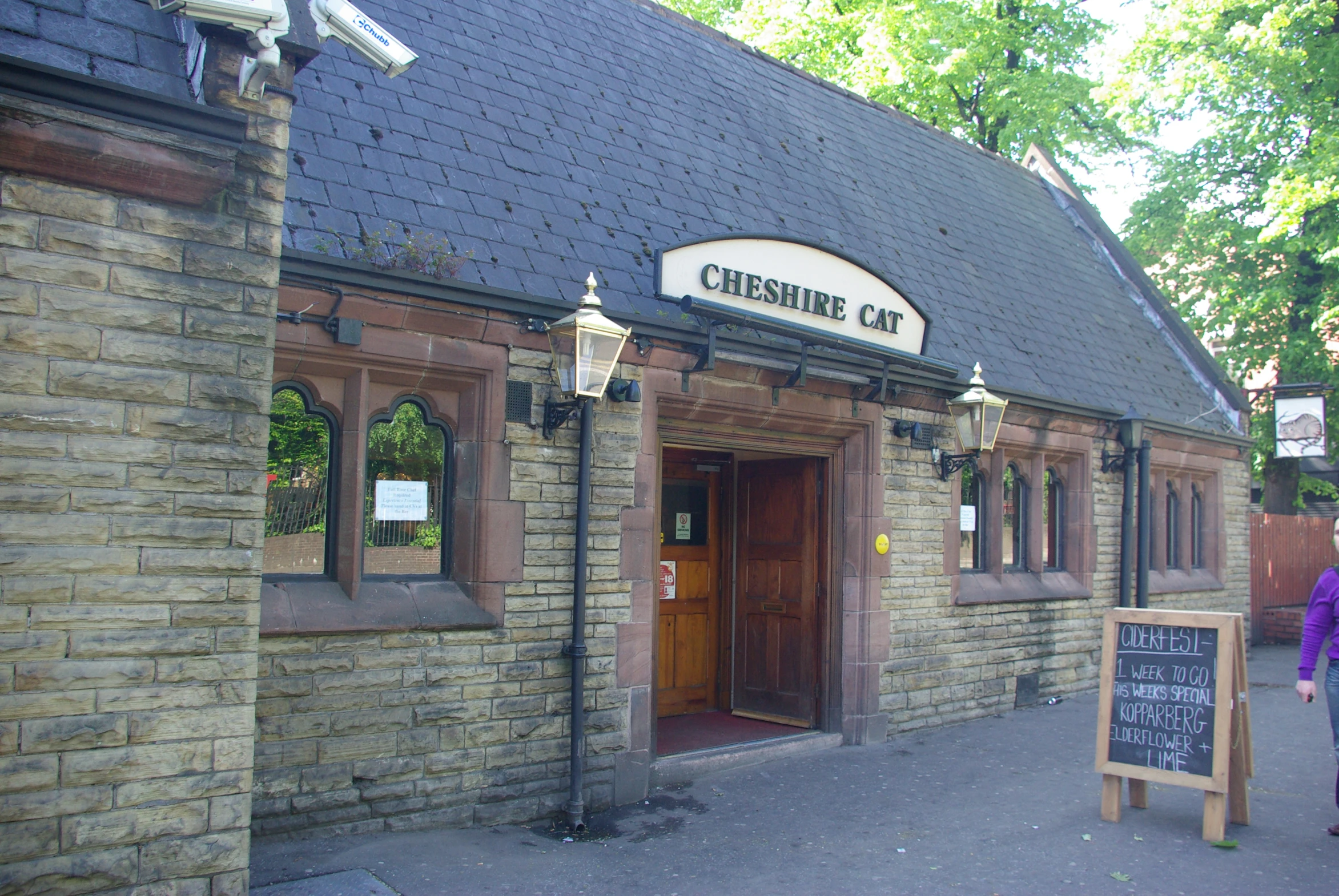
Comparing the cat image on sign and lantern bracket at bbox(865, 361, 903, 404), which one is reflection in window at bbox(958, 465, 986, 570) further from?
the cat image on sign

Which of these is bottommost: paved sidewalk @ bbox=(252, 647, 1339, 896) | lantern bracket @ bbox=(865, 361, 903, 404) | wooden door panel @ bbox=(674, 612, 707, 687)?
paved sidewalk @ bbox=(252, 647, 1339, 896)

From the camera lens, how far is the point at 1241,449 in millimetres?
15148

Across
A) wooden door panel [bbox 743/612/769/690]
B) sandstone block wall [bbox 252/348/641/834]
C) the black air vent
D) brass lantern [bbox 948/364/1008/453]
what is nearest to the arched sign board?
brass lantern [bbox 948/364/1008/453]

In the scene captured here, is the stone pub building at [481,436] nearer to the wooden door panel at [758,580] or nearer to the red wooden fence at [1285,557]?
the wooden door panel at [758,580]

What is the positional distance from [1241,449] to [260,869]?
14512mm

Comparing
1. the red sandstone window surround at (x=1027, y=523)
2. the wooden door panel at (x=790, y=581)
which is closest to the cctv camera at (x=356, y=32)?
the wooden door panel at (x=790, y=581)

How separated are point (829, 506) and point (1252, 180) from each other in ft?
45.5

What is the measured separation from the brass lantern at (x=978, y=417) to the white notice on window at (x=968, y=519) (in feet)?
3.72

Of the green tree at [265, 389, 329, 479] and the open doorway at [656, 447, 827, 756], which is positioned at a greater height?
the green tree at [265, 389, 329, 479]

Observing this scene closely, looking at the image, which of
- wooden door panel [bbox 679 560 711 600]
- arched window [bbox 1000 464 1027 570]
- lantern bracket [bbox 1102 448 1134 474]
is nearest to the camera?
wooden door panel [bbox 679 560 711 600]

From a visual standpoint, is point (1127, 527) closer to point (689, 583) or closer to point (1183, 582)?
point (1183, 582)

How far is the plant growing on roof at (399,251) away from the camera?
20.2 ft

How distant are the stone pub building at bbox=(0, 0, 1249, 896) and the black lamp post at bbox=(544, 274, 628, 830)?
0.17m

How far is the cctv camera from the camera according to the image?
16.8ft
